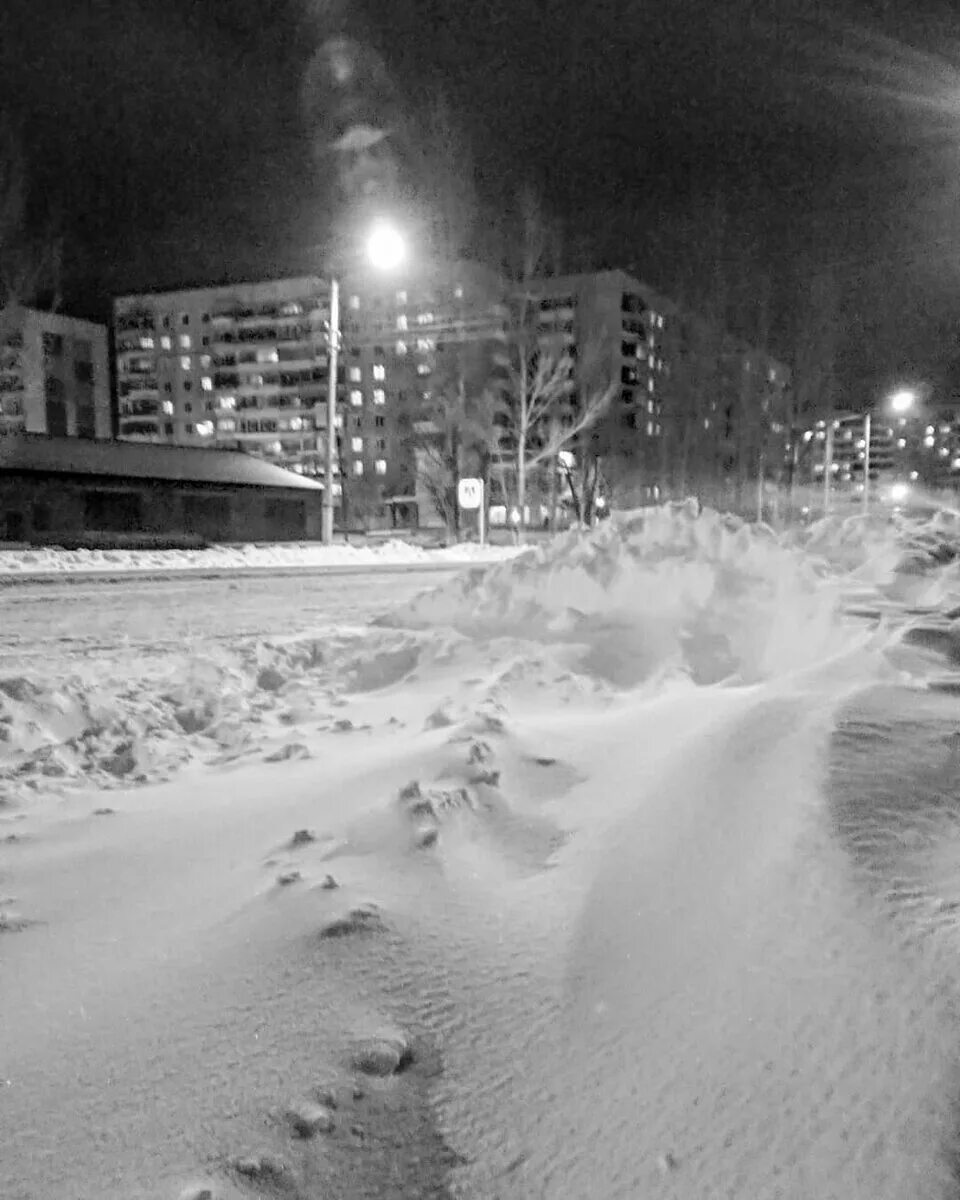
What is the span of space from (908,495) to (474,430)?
109 ft

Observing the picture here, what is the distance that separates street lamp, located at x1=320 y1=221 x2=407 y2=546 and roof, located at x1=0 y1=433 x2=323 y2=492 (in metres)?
9.05

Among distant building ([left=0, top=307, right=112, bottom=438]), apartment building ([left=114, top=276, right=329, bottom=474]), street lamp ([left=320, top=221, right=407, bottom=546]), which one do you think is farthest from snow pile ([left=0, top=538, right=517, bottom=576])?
apartment building ([left=114, top=276, right=329, bottom=474])

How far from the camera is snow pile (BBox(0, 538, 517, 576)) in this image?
19.6 m

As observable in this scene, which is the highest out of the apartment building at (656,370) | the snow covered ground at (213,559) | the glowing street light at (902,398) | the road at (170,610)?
the apartment building at (656,370)

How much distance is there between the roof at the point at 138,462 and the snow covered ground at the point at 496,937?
27010 mm

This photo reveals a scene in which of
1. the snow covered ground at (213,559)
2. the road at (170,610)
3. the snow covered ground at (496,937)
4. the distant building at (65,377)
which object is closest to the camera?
the snow covered ground at (496,937)

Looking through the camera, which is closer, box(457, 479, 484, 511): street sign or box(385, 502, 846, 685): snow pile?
box(385, 502, 846, 685): snow pile

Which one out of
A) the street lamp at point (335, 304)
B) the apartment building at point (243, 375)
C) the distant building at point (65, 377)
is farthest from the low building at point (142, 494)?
the apartment building at point (243, 375)

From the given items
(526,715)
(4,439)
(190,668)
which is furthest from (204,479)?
(526,715)

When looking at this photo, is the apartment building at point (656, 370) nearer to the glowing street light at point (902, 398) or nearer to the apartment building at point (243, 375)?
the glowing street light at point (902, 398)

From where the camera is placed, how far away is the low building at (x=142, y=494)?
29.2 meters

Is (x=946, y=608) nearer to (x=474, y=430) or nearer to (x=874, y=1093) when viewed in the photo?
(x=874, y=1093)

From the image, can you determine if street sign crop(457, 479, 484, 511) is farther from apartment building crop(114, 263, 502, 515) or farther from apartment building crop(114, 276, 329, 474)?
apartment building crop(114, 276, 329, 474)

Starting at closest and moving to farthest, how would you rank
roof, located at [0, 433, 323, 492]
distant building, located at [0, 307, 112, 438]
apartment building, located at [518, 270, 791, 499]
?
roof, located at [0, 433, 323, 492], apartment building, located at [518, 270, 791, 499], distant building, located at [0, 307, 112, 438]
